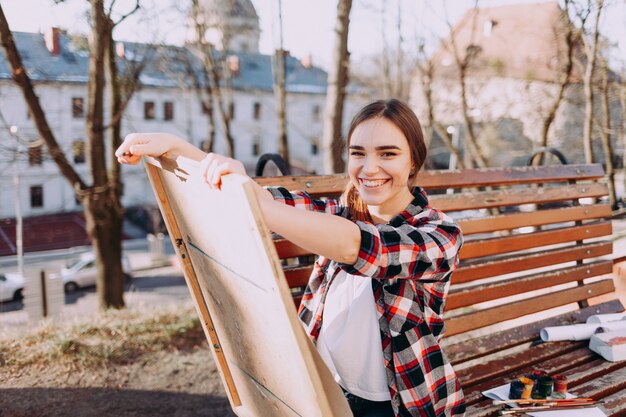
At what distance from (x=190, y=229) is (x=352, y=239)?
1.73 feet

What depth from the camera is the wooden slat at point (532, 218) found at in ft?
10.3

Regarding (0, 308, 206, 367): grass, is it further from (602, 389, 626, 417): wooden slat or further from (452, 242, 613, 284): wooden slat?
(602, 389, 626, 417): wooden slat

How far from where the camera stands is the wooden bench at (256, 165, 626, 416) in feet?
8.80

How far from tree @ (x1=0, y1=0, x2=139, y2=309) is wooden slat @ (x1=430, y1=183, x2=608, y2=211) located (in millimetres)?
4887

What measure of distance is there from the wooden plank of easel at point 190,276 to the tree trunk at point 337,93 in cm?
590

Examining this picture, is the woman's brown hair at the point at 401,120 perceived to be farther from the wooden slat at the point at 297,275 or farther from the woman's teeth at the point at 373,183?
the wooden slat at the point at 297,275

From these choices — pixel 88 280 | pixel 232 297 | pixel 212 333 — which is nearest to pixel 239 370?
pixel 212 333

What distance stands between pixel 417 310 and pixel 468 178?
56.5 inches

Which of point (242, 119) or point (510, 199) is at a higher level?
point (242, 119)

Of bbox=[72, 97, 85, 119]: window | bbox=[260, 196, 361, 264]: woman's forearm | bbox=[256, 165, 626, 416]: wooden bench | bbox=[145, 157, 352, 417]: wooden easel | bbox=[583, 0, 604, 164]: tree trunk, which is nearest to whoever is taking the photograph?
bbox=[145, 157, 352, 417]: wooden easel

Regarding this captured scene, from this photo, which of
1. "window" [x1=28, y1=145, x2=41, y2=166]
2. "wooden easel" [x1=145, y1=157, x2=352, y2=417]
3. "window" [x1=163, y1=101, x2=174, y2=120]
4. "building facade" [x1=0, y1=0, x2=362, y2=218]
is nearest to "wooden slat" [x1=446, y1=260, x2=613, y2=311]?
"wooden easel" [x1=145, y1=157, x2=352, y2=417]

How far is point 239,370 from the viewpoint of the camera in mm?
1959

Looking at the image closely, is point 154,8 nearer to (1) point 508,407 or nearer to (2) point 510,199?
(2) point 510,199

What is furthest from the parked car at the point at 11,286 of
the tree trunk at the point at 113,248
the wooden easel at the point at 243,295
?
the wooden easel at the point at 243,295
